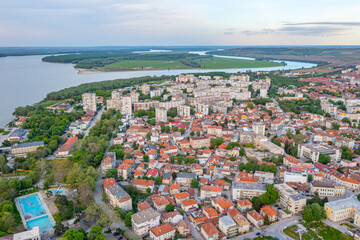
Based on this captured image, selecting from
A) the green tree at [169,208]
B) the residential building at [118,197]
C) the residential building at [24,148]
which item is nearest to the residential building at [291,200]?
the green tree at [169,208]

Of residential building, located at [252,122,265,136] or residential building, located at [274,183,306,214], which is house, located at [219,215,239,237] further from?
residential building, located at [252,122,265,136]

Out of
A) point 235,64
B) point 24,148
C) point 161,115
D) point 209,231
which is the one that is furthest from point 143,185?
point 235,64

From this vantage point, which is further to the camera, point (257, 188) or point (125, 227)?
point (257, 188)

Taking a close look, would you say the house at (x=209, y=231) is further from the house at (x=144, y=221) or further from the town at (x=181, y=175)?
the house at (x=144, y=221)

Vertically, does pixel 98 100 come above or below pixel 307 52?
below

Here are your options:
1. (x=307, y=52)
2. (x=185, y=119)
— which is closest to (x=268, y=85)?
(x=185, y=119)

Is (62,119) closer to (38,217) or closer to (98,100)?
(98,100)

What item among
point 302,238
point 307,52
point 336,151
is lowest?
point 302,238
